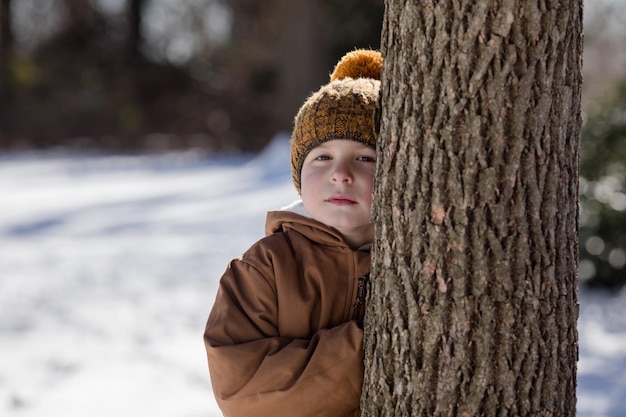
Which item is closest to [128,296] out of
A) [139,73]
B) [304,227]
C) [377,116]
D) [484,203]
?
[304,227]

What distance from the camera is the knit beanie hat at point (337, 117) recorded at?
7.12 feet

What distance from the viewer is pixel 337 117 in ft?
7.15

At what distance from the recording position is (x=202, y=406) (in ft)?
13.1

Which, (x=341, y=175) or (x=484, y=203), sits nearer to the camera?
(x=484, y=203)

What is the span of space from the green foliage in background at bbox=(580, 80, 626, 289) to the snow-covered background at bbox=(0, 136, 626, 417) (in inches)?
7.6

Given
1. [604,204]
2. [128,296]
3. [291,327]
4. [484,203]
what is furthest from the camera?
[128,296]

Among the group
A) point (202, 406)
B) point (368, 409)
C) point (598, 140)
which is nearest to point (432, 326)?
point (368, 409)

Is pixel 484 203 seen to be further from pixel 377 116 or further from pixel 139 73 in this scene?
pixel 139 73

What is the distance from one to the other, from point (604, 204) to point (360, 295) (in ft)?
13.4

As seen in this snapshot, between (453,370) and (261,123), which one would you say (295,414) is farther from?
(261,123)

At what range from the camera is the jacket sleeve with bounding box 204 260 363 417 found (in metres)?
1.95

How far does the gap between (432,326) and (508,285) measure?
0.19 m

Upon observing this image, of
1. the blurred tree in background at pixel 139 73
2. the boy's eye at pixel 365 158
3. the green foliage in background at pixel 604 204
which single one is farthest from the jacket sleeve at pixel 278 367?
the blurred tree in background at pixel 139 73

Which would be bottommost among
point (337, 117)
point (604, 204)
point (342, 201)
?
point (342, 201)
